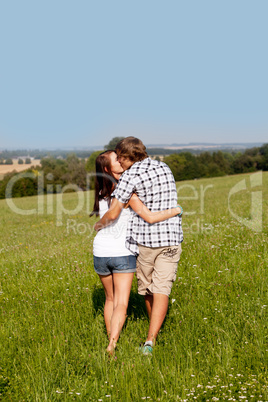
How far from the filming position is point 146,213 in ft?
13.1

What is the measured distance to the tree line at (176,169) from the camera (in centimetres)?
8856

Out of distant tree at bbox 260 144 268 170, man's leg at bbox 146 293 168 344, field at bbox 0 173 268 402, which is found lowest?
field at bbox 0 173 268 402

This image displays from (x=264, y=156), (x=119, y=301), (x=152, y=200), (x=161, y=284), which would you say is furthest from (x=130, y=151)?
(x=264, y=156)

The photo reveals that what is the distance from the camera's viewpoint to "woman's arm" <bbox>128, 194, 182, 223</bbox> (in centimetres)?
398

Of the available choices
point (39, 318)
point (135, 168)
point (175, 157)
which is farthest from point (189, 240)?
point (175, 157)

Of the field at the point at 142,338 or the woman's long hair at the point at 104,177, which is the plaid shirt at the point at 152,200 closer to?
the woman's long hair at the point at 104,177

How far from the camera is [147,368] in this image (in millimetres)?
3551

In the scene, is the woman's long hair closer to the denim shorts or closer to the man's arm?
the man's arm

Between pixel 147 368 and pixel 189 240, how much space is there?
5.41 metres

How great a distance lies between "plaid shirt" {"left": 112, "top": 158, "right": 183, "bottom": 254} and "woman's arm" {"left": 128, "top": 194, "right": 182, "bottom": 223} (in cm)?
6

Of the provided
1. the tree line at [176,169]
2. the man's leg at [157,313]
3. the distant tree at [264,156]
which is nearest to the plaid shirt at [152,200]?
the man's leg at [157,313]

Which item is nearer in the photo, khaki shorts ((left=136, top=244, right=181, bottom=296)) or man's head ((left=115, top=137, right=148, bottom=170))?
man's head ((left=115, top=137, right=148, bottom=170))

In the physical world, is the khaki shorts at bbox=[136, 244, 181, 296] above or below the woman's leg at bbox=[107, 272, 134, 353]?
above

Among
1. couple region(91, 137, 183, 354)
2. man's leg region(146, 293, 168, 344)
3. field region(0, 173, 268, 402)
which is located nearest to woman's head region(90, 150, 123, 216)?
couple region(91, 137, 183, 354)
